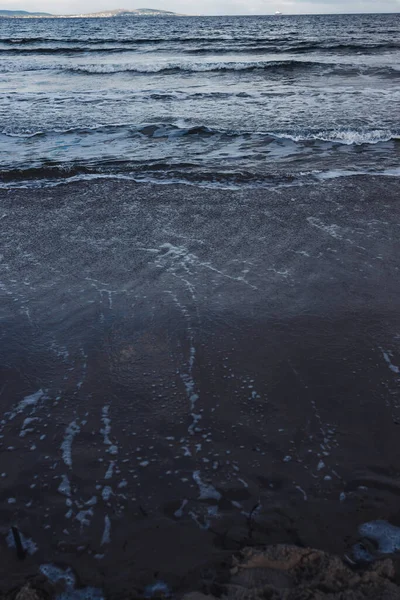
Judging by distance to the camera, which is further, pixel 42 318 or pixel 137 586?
pixel 42 318

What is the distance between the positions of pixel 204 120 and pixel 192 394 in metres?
10.1

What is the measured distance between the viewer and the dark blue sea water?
821cm

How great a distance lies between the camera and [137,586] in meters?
1.95

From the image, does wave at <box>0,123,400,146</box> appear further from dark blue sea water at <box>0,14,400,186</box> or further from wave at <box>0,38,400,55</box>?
wave at <box>0,38,400,55</box>

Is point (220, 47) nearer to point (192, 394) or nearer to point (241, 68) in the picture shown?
point (241, 68)

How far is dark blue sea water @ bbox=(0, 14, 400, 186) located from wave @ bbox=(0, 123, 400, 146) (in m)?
0.02

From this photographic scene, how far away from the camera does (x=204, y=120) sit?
11.8m

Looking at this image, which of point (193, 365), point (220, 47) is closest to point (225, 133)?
point (193, 365)

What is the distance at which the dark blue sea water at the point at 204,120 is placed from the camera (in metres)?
8.21

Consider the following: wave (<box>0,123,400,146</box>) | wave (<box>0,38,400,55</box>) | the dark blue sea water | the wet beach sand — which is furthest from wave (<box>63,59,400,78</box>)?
the wet beach sand

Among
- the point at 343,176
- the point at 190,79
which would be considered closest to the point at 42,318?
the point at 343,176

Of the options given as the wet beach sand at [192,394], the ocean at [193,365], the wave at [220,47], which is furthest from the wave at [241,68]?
the wet beach sand at [192,394]

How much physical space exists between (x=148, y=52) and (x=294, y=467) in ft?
111

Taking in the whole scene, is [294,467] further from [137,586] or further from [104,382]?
[104,382]
